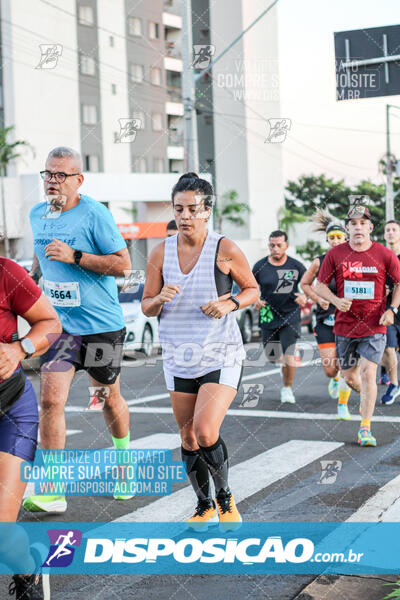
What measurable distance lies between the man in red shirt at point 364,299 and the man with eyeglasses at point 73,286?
2.59 m

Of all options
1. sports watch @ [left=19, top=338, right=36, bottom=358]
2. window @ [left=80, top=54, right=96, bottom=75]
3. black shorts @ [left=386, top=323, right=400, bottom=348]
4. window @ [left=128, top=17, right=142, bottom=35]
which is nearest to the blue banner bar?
sports watch @ [left=19, top=338, right=36, bottom=358]

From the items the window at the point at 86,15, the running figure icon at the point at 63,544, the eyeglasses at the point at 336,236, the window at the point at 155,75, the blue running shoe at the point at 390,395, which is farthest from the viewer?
the window at the point at 155,75

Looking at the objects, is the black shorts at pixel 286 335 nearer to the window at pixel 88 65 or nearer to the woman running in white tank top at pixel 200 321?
the woman running in white tank top at pixel 200 321

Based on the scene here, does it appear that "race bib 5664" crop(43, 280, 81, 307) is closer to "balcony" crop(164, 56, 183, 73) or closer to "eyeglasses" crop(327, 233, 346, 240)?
"eyeglasses" crop(327, 233, 346, 240)

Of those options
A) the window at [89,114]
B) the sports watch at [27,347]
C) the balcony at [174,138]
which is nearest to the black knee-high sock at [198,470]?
the sports watch at [27,347]

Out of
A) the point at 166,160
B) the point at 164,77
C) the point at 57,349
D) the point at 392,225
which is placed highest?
the point at 164,77

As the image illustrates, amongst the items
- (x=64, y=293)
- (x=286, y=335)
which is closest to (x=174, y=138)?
(x=286, y=335)

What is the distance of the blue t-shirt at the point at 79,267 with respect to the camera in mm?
5535

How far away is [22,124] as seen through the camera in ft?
155

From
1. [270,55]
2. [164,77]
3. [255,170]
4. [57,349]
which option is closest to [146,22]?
[164,77]

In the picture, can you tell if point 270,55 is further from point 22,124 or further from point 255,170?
point 22,124

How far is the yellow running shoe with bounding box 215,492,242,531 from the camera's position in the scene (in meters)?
4.87

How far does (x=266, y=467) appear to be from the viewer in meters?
6.71

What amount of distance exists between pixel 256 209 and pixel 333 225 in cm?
5191
